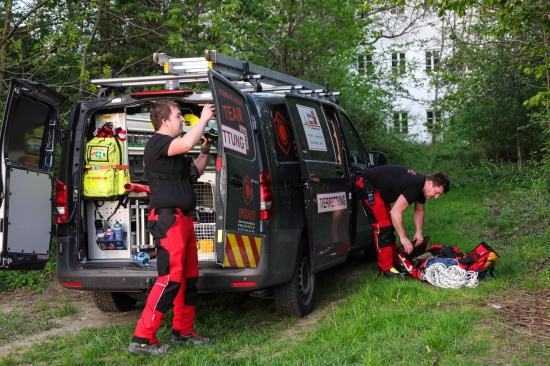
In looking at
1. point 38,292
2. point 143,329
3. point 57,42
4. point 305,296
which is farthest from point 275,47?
point 143,329

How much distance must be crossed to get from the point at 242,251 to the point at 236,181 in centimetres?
54

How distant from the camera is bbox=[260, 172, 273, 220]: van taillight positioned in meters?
5.36

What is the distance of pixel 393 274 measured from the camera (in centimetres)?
697

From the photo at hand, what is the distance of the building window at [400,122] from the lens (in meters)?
23.2

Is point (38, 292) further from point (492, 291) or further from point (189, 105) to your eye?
point (492, 291)

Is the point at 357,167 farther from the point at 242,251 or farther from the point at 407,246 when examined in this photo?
the point at 242,251

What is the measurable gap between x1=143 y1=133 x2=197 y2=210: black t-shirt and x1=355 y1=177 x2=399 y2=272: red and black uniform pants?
2.66 m

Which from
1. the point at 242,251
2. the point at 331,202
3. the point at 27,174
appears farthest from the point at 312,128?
the point at 27,174

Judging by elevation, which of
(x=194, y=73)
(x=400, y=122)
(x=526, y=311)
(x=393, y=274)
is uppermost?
(x=400, y=122)

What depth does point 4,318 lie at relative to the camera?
6.58 meters

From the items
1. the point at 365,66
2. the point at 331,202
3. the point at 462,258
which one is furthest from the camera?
the point at 365,66

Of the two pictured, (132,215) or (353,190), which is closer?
(132,215)

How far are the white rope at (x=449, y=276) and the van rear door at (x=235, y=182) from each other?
2111 mm

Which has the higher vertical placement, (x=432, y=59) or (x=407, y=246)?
(x=432, y=59)
